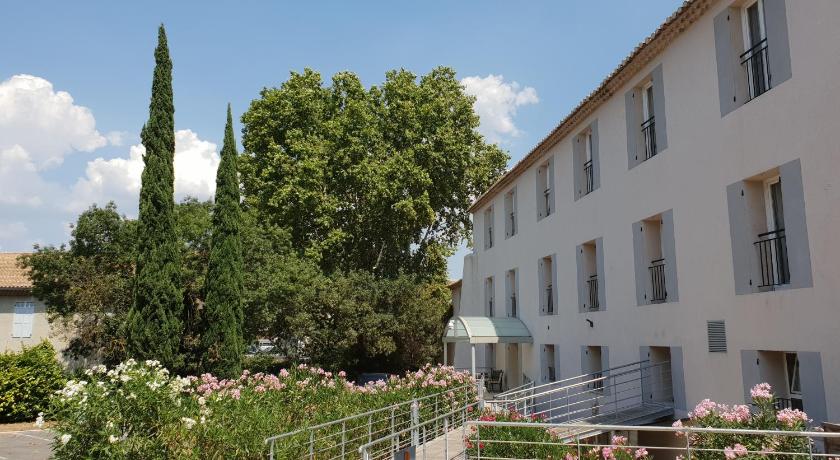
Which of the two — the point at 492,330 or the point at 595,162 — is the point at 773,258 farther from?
the point at 492,330

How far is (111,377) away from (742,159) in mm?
9921

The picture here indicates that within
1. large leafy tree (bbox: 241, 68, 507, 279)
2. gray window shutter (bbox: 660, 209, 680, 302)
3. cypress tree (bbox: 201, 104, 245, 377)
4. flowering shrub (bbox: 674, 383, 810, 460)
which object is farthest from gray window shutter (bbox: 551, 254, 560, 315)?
large leafy tree (bbox: 241, 68, 507, 279)

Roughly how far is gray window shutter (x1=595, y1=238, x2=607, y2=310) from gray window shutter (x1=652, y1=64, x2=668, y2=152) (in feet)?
9.94

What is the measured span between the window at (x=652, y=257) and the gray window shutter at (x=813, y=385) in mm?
3439

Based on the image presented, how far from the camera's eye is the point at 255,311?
22.5 metres

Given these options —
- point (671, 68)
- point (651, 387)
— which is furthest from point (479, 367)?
point (671, 68)

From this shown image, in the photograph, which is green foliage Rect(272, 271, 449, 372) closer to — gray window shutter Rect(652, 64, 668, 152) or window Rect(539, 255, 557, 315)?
window Rect(539, 255, 557, 315)

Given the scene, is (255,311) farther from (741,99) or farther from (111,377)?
(741,99)

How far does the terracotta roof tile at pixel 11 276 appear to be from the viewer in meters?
28.3

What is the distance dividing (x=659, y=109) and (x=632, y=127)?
1010mm

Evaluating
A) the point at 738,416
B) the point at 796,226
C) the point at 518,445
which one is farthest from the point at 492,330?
the point at 738,416

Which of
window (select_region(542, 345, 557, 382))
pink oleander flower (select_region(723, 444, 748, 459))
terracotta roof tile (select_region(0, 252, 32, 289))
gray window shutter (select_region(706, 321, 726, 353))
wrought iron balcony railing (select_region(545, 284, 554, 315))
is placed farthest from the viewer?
terracotta roof tile (select_region(0, 252, 32, 289))

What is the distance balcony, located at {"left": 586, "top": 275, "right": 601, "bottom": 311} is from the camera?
575 inches

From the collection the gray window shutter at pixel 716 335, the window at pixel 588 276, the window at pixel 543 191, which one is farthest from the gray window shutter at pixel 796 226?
the window at pixel 543 191
